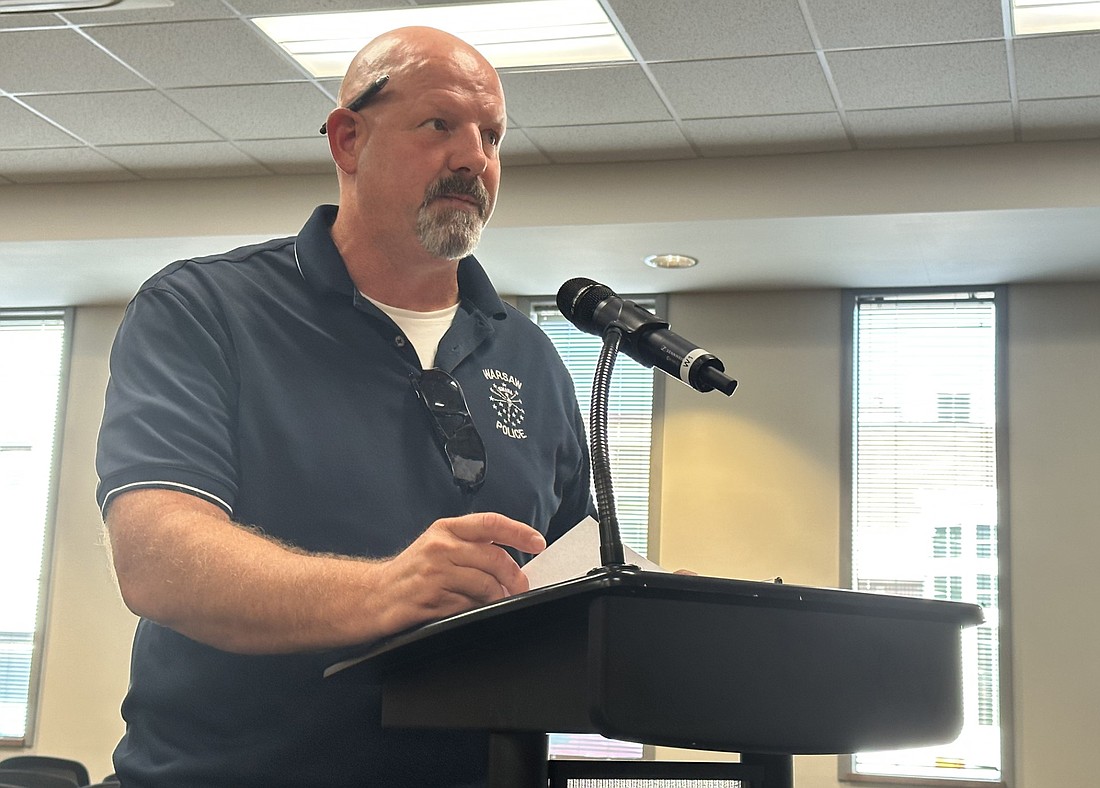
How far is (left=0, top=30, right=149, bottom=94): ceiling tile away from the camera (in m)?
4.85

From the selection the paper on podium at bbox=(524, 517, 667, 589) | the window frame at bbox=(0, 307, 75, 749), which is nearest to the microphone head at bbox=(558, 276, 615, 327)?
the paper on podium at bbox=(524, 517, 667, 589)

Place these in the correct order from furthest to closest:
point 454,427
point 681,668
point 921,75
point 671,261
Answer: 1. point 671,261
2. point 921,75
3. point 454,427
4. point 681,668

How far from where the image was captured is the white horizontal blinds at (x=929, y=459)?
21.1 ft

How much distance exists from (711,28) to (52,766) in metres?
3.72

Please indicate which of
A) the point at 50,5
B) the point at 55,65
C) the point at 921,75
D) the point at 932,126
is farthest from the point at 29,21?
the point at 932,126

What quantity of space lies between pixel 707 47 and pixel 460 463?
3.74 m

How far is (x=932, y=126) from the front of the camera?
5.36 m

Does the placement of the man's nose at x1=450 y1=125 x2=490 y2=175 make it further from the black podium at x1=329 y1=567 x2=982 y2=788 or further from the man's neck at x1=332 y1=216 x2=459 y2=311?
the black podium at x1=329 y1=567 x2=982 y2=788

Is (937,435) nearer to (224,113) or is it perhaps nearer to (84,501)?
(224,113)

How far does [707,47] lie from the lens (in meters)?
4.70

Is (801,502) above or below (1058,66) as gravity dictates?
below

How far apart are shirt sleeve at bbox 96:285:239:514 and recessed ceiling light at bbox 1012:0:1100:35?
152 inches

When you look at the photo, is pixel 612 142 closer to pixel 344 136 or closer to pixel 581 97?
pixel 581 97

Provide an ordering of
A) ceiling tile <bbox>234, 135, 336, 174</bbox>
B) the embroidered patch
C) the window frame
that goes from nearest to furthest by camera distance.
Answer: the embroidered patch → ceiling tile <bbox>234, 135, 336, 174</bbox> → the window frame
